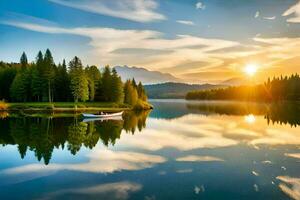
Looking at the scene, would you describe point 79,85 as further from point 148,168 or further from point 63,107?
point 148,168

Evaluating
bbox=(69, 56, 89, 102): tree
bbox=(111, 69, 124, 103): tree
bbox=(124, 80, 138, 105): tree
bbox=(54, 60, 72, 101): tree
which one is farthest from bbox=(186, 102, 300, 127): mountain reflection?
bbox=(54, 60, 72, 101): tree

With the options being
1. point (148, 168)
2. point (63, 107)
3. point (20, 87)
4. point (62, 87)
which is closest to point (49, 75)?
point (62, 87)

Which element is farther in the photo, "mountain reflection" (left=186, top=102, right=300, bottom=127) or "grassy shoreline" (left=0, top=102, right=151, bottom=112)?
"grassy shoreline" (left=0, top=102, right=151, bottom=112)

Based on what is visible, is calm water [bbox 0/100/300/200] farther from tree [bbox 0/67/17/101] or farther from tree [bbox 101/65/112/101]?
tree [bbox 0/67/17/101]

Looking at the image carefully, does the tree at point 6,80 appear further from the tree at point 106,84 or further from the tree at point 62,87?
the tree at point 106,84

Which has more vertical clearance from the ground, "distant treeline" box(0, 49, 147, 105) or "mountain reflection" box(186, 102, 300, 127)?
"distant treeline" box(0, 49, 147, 105)

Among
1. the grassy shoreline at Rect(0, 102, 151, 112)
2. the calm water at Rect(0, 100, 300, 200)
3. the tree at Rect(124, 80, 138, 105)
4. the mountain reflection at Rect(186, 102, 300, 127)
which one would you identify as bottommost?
the calm water at Rect(0, 100, 300, 200)

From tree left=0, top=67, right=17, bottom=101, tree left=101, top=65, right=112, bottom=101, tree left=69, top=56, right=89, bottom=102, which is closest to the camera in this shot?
tree left=69, top=56, right=89, bottom=102

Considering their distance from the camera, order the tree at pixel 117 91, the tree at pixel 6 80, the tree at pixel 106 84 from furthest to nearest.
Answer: the tree at pixel 6 80 → the tree at pixel 106 84 → the tree at pixel 117 91

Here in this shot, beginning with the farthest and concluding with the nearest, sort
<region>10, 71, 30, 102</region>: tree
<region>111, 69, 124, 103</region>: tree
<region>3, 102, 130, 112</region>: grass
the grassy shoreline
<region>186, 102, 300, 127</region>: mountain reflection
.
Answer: <region>111, 69, 124, 103</region>: tree, <region>10, 71, 30, 102</region>: tree, <region>3, 102, 130, 112</region>: grass, the grassy shoreline, <region>186, 102, 300, 127</region>: mountain reflection

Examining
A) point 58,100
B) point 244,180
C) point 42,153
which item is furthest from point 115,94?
point 244,180

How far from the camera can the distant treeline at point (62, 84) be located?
114 m

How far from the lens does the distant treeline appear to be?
114 m

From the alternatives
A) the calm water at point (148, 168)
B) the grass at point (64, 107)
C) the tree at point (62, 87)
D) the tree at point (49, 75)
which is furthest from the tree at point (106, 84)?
the calm water at point (148, 168)
